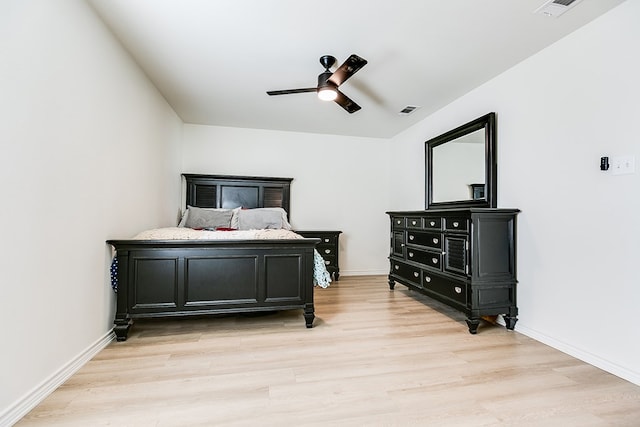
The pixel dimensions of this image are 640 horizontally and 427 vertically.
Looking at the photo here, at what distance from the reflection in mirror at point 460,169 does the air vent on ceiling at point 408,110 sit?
60 centimetres

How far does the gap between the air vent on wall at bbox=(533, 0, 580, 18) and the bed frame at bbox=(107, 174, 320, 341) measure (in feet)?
7.92

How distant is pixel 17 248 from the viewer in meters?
1.44

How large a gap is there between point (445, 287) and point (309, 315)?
1.44m

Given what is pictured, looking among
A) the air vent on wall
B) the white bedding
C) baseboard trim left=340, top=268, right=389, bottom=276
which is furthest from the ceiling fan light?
baseboard trim left=340, top=268, right=389, bottom=276

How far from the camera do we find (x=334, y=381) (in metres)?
1.79

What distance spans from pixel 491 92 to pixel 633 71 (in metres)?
1.22

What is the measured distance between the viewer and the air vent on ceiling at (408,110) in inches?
152

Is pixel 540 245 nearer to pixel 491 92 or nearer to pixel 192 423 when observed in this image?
pixel 491 92

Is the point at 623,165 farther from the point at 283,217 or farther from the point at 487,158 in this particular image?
the point at 283,217

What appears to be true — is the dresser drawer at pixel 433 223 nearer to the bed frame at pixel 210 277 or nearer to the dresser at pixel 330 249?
the bed frame at pixel 210 277

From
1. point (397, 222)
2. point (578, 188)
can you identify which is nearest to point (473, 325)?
point (578, 188)

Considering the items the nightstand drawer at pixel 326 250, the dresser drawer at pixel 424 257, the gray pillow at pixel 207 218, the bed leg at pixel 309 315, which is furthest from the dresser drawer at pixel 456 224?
the gray pillow at pixel 207 218

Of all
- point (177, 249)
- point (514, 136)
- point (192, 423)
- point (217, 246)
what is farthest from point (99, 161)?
point (514, 136)

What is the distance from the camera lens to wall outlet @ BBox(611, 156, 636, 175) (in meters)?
1.91
